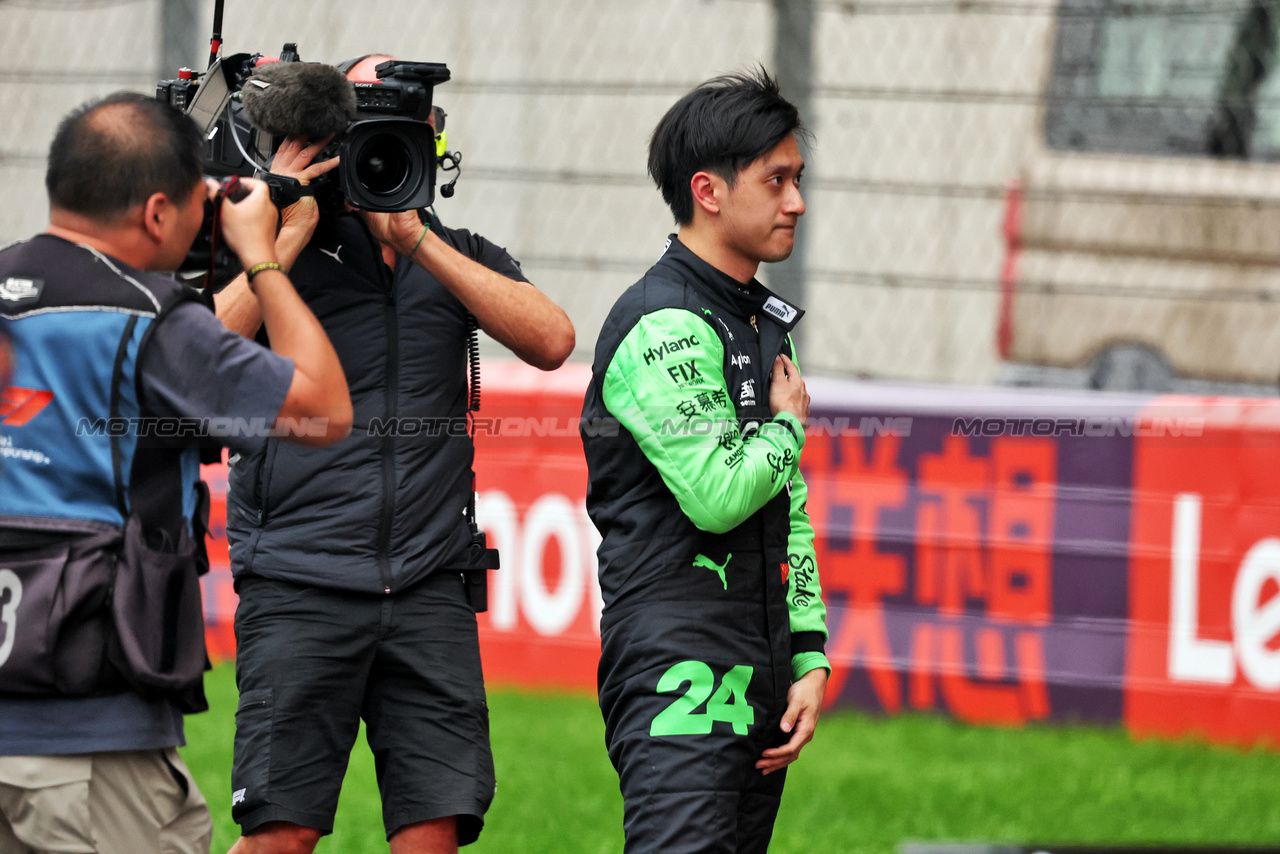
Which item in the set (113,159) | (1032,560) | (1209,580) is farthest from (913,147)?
(113,159)

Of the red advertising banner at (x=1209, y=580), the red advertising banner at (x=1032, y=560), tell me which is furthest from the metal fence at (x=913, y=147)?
the red advertising banner at (x=1209, y=580)

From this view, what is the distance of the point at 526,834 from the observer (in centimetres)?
432

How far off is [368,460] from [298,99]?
75cm

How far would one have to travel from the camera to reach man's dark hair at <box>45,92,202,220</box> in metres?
2.30

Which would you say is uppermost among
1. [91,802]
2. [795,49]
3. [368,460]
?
[795,49]

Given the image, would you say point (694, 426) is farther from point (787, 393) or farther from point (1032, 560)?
point (1032, 560)

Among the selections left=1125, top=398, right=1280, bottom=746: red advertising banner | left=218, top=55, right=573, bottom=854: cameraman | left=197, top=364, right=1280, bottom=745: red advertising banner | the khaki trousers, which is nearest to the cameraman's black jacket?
left=218, top=55, right=573, bottom=854: cameraman

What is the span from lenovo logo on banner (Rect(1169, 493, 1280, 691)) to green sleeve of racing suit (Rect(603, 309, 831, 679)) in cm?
290

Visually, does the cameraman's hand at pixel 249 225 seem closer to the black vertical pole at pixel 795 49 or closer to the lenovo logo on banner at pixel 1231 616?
the black vertical pole at pixel 795 49

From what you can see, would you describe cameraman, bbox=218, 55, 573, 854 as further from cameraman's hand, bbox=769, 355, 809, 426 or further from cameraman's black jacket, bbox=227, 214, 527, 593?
cameraman's hand, bbox=769, 355, 809, 426

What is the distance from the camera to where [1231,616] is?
504cm

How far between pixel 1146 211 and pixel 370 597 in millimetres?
6598

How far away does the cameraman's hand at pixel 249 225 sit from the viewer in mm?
2434

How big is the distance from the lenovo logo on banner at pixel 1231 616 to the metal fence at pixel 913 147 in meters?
1.73
